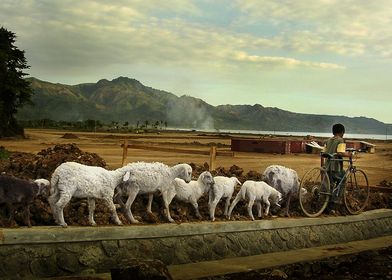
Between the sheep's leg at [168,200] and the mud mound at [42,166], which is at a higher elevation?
the mud mound at [42,166]

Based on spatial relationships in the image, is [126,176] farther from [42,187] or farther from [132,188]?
[42,187]

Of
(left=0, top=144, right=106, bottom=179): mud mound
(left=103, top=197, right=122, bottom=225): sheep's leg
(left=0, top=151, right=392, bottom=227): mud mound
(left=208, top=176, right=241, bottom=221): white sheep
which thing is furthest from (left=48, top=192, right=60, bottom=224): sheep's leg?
(left=208, top=176, right=241, bottom=221): white sheep

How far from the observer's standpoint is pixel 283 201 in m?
12.3

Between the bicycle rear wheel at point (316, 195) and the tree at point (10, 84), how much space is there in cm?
4425

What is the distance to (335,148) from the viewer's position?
1271cm

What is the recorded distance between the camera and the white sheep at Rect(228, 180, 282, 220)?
10.6 meters

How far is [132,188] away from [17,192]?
1.99m

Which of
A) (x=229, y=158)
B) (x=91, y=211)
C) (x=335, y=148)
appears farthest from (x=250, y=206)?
(x=229, y=158)

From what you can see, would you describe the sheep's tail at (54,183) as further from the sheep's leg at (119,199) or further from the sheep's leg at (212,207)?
the sheep's leg at (212,207)

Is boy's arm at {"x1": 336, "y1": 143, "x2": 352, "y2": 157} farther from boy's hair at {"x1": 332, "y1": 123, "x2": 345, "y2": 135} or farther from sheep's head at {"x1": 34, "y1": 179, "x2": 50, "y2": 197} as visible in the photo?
sheep's head at {"x1": 34, "y1": 179, "x2": 50, "y2": 197}

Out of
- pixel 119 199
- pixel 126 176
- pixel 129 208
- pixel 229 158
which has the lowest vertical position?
pixel 229 158

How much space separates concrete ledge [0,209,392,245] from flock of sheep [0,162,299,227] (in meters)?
0.32

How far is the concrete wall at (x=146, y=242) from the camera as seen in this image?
292 inches

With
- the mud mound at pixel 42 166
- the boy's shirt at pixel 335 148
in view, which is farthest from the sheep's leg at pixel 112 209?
the boy's shirt at pixel 335 148
